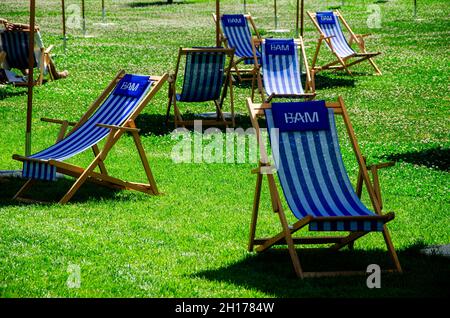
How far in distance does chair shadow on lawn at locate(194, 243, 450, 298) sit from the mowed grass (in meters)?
0.01

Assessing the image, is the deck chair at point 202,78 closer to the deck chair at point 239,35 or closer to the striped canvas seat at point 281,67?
the striped canvas seat at point 281,67

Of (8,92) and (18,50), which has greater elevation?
(18,50)

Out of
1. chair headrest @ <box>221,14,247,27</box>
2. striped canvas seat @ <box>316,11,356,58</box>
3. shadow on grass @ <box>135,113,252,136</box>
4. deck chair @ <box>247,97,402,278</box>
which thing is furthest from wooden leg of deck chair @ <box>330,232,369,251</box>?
striped canvas seat @ <box>316,11,356,58</box>

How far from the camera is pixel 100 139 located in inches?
373

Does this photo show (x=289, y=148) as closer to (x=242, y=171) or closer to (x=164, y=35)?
(x=242, y=171)

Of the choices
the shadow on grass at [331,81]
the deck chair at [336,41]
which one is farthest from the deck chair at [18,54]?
the deck chair at [336,41]

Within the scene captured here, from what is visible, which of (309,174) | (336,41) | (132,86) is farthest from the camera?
(336,41)

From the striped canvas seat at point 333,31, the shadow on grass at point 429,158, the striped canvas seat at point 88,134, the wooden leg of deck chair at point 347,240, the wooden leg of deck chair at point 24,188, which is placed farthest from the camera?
the striped canvas seat at point 333,31

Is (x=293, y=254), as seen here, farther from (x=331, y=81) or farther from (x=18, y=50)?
(x=331, y=81)

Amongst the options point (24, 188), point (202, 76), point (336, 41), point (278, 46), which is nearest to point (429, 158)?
point (202, 76)

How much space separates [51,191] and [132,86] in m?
1.36

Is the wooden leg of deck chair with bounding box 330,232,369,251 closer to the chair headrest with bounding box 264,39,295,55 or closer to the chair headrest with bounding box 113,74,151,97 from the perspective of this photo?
the chair headrest with bounding box 113,74,151,97

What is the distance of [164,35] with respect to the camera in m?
24.9

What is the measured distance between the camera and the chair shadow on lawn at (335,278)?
21.0 feet
